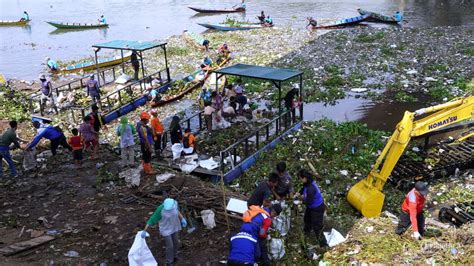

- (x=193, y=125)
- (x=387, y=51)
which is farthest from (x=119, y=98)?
(x=387, y=51)

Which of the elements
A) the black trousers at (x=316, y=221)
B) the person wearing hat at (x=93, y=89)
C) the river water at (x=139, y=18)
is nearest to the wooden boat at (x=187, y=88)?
the person wearing hat at (x=93, y=89)

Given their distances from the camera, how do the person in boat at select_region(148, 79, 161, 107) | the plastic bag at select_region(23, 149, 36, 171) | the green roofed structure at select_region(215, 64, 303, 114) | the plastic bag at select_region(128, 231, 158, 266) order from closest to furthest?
the plastic bag at select_region(128, 231, 158, 266) < the plastic bag at select_region(23, 149, 36, 171) < the green roofed structure at select_region(215, 64, 303, 114) < the person in boat at select_region(148, 79, 161, 107)

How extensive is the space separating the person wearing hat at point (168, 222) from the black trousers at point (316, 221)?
1.99 metres

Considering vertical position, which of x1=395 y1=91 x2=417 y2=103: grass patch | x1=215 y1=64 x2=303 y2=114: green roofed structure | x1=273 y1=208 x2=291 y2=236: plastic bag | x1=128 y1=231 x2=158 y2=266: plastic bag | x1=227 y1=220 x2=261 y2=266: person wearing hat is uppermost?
x1=215 y1=64 x2=303 y2=114: green roofed structure

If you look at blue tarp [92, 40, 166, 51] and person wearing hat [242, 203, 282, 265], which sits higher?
blue tarp [92, 40, 166, 51]

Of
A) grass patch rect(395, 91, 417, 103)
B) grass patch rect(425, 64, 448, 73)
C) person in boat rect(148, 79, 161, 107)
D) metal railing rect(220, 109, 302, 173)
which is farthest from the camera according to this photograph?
grass patch rect(425, 64, 448, 73)

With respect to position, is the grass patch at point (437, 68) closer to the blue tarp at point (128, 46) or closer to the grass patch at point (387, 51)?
the grass patch at point (387, 51)

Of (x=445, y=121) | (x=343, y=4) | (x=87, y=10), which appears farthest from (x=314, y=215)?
(x=87, y=10)

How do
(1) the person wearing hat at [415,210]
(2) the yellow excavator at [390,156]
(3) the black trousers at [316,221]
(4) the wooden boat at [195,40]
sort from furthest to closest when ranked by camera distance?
(4) the wooden boat at [195,40] < (2) the yellow excavator at [390,156] < (3) the black trousers at [316,221] < (1) the person wearing hat at [415,210]

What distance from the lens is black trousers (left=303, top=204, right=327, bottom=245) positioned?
6512 millimetres

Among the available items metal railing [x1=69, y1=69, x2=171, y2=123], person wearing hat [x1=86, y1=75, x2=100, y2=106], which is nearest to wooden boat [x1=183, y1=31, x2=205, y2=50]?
metal railing [x1=69, y1=69, x2=171, y2=123]

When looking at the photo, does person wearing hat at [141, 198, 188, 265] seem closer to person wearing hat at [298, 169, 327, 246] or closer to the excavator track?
person wearing hat at [298, 169, 327, 246]

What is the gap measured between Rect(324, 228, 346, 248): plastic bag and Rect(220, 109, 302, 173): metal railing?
298 cm

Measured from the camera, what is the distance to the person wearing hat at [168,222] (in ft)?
18.9
